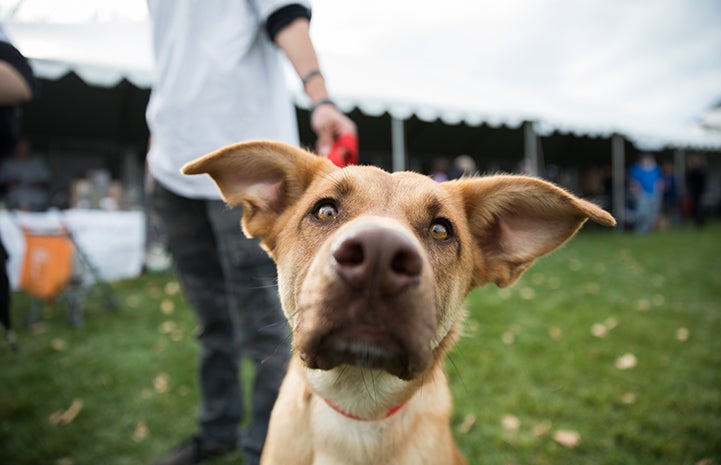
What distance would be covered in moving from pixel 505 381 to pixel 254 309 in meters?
2.59

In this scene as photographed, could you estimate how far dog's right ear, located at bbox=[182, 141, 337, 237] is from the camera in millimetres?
1732

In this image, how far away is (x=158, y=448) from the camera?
2945 millimetres

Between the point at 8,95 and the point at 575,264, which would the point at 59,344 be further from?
the point at 575,264

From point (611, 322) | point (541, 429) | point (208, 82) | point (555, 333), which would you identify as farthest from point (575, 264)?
point (208, 82)

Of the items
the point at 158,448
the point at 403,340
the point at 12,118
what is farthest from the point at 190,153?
the point at 158,448

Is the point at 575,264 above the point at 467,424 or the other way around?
the other way around

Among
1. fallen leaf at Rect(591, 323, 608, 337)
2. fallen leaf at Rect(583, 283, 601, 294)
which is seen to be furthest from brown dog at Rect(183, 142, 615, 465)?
fallen leaf at Rect(583, 283, 601, 294)

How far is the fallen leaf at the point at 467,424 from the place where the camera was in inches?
121

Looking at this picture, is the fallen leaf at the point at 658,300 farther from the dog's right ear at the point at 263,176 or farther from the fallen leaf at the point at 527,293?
the dog's right ear at the point at 263,176

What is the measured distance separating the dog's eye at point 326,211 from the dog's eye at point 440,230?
1.25ft

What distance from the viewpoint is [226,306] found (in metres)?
2.60

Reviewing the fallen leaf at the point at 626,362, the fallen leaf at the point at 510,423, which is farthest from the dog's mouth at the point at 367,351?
the fallen leaf at the point at 626,362

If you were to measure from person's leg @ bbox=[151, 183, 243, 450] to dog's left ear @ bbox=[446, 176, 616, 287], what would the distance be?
147cm

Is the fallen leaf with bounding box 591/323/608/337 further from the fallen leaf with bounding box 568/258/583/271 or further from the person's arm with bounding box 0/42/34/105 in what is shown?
the person's arm with bounding box 0/42/34/105
